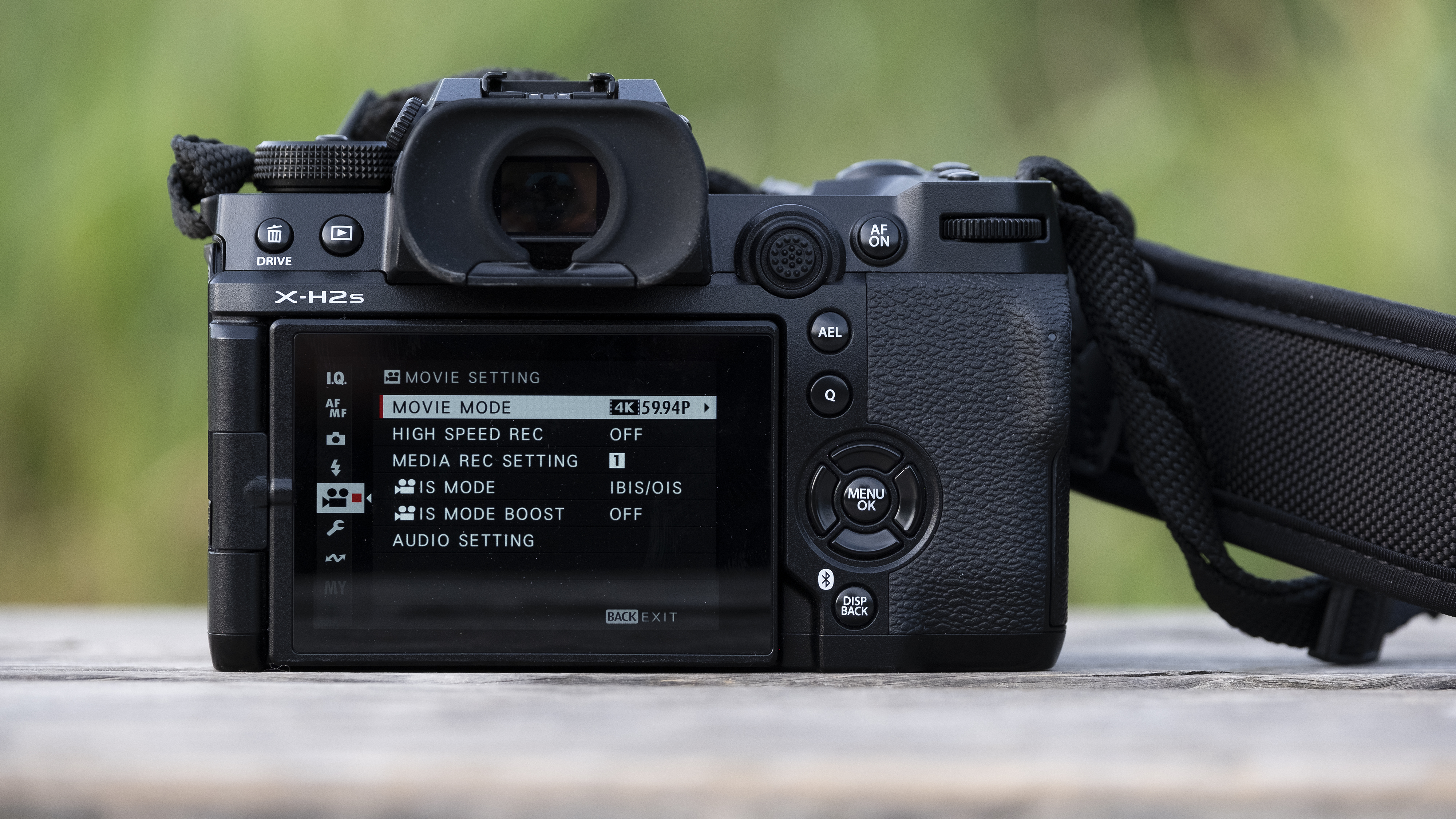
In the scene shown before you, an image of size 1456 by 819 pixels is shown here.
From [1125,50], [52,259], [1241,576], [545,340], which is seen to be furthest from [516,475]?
[1125,50]

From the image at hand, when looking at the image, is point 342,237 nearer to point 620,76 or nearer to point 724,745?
point 724,745

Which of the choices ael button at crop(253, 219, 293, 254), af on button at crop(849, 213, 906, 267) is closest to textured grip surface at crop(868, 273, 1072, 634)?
af on button at crop(849, 213, 906, 267)

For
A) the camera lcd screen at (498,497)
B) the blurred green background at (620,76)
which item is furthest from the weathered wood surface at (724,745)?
the blurred green background at (620,76)

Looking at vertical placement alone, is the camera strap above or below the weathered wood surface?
above

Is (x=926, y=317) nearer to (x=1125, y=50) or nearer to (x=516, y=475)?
(x=516, y=475)

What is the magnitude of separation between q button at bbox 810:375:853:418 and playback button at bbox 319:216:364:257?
0.64 feet

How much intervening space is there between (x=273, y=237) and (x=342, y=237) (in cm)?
3

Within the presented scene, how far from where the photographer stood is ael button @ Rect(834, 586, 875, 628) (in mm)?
474

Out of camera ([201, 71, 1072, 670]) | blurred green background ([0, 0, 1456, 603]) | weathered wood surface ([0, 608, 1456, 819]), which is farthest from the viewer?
blurred green background ([0, 0, 1456, 603])

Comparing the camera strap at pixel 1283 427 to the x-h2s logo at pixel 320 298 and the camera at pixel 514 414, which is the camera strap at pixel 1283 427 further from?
the x-h2s logo at pixel 320 298

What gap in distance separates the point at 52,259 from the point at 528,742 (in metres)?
0.87

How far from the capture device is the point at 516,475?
457 millimetres

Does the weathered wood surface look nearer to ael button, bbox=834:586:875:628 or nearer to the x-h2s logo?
ael button, bbox=834:586:875:628

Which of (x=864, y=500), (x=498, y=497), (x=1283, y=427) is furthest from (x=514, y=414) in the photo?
(x=1283, y=427)
